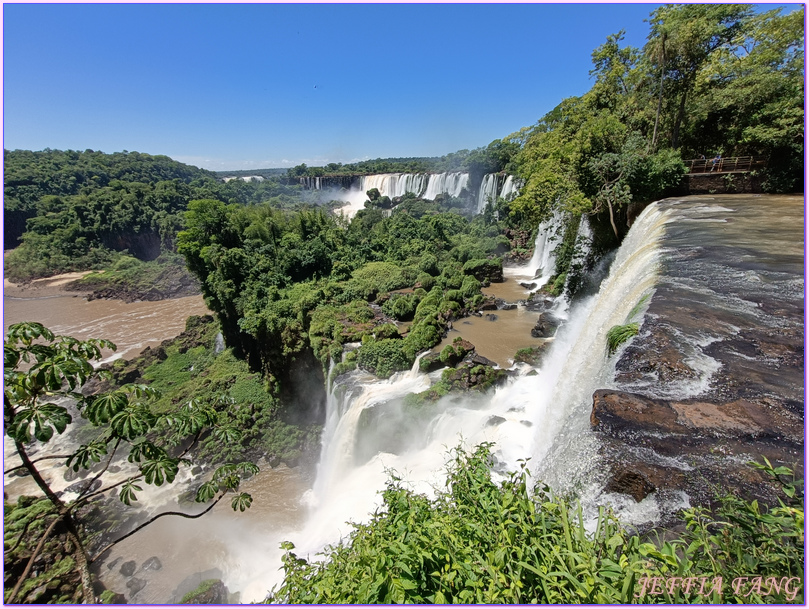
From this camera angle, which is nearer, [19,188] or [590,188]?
[590,188]

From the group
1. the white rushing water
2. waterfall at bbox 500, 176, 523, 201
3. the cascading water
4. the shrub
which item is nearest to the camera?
the white rushing water

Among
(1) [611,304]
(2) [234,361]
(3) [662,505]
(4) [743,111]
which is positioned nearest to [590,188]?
(4) [743,111]

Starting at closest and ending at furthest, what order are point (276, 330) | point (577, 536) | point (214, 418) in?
point (577, 536)
point (214, 418)
point (276, 330)

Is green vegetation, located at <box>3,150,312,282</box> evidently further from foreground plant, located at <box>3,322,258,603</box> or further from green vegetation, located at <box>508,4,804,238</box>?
foreground plant, located at <box>3,322,258,603</box>

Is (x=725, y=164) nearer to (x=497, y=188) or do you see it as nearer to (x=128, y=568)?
(x=128, y=568)

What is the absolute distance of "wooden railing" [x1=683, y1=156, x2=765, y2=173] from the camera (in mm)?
13008

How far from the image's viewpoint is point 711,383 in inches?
189

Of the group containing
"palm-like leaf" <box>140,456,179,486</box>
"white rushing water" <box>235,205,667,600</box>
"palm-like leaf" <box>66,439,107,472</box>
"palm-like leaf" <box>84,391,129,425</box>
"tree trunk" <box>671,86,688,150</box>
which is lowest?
"white rushing water" <box>235,205,667,600</box>

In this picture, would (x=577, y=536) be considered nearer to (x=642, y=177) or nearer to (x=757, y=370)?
(x=757, y=370)

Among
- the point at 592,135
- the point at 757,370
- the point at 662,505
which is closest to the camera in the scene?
the point at 662,505

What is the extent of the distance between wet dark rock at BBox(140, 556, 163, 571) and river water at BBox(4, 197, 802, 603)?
3.9 inches

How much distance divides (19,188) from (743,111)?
80045mm

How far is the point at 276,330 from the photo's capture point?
17.7m

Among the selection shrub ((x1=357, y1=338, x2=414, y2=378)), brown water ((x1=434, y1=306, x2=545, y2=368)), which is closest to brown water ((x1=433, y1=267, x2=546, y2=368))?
brown water ((x1=434, y1=306, x2=545, y2=368))
